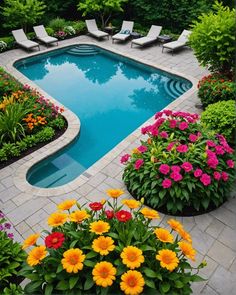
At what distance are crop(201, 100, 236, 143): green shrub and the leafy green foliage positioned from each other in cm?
203

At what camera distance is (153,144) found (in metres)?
5.35

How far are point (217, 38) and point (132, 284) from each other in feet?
22.7

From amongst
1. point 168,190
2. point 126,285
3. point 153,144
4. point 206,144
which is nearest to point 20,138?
point 153,144

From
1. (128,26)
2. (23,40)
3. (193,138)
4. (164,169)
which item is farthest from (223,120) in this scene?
(23,40)

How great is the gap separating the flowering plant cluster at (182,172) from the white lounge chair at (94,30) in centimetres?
1108

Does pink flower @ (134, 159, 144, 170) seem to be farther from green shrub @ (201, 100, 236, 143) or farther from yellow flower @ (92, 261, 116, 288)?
yellow flower @ (92, 261, 116, 288)

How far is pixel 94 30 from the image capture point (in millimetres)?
15312

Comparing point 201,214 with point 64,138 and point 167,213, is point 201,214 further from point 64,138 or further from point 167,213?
point 64,138

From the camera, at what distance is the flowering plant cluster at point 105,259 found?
2.53 meters

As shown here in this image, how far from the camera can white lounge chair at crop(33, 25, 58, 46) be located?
13766 mm

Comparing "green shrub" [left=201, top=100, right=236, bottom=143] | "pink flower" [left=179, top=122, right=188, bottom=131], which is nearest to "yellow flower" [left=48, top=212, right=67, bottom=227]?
"pink flower" [left=179, top=122, right=188, bottom=131]

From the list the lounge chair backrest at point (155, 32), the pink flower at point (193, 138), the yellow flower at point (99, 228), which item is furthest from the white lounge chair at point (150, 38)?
the yellow flower at point (99, 228)

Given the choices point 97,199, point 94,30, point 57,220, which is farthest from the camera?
point 94,30

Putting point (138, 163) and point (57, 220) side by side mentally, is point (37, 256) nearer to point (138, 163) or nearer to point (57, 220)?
point (57, 220)
